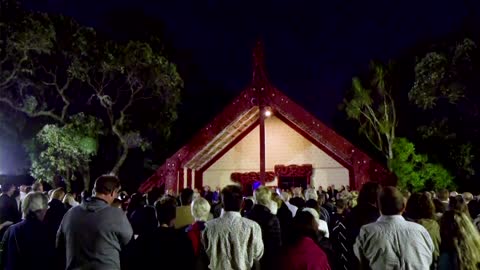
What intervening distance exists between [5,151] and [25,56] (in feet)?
18.9

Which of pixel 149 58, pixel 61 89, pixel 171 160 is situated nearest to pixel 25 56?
pixel 61 89

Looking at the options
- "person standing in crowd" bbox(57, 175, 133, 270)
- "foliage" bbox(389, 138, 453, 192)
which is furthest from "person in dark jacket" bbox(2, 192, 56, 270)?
"foliage" bbox(389, 138, 453, 192)

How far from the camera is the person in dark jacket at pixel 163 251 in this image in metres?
3.99

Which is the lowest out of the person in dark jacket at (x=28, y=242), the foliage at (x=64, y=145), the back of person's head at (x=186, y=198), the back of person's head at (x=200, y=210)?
the person in dark jacket at (x=28, y=242)

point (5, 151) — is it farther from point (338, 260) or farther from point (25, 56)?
point (338, 260)

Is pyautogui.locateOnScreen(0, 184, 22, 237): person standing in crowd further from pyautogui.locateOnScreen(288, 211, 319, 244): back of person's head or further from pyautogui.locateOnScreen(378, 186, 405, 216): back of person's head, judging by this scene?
pyautogui.locateOnScreen(378, 186, 405, 216): back of person's head

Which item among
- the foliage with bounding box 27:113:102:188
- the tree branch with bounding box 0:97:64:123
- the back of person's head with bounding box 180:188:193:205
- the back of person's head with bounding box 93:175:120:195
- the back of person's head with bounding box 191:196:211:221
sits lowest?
the back of person's head with bounding box 191:196:211:221

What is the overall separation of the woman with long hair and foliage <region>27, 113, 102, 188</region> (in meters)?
17.2

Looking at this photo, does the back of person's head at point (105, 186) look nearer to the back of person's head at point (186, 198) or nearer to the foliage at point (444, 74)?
the back of person's head at point (186, 198)

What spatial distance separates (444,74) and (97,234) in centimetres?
1753

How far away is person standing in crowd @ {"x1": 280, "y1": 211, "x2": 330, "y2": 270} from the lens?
367cm

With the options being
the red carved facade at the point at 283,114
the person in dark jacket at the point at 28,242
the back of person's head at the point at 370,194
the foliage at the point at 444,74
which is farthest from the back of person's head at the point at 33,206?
the foliage at the point at 444,74

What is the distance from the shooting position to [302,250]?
3.71 metres

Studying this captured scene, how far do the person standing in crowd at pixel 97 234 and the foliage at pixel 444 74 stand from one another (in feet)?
56.0
